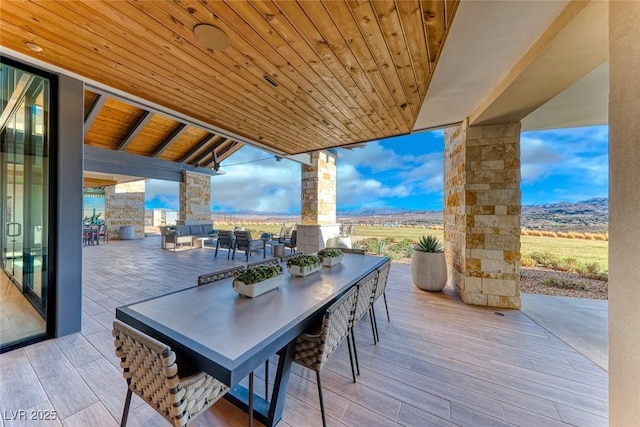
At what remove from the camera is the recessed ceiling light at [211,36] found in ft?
5.04

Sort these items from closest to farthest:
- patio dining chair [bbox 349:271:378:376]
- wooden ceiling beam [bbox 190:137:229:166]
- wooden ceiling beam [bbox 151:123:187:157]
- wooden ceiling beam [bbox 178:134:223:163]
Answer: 1. patio dining chair [bbox 349:271:378:376]
2. wooden ceiling beam [bbox 151:123:187:157]
3. wooden ceiling beam [bbox 178:134:223:163]
4. wooden ceiling beam [bbox 190:137:229:166]

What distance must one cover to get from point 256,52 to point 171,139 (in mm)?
7497

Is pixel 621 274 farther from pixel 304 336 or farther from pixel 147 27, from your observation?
pixel 147 27

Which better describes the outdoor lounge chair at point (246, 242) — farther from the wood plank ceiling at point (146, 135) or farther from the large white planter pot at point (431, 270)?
the large white planter pot at point (431, 270)

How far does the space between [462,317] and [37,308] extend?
487cm

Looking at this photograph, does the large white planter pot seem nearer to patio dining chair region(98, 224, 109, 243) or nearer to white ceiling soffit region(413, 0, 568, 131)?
white ceiling soffit region(413, 0, 568, 131)

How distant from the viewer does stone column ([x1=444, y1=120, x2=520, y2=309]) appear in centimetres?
296

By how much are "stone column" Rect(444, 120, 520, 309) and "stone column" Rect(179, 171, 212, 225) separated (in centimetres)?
934

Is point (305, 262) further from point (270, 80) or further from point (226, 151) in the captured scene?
point (226, 151)

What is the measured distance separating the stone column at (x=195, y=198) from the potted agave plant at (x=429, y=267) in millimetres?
8648

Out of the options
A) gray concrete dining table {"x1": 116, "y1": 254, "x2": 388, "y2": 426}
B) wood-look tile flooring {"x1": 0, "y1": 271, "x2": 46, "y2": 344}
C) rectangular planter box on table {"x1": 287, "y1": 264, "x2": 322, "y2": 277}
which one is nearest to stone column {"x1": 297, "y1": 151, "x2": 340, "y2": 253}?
rectangular planter box on table {"x1": 287, "y1": 264, "x2": 322, "y2": 277}

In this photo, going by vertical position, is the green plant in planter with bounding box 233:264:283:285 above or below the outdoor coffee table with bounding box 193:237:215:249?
above

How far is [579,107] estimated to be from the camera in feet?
9.52

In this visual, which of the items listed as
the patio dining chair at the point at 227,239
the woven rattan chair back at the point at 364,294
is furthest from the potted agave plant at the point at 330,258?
the patio dining chair at the point at 227,239
